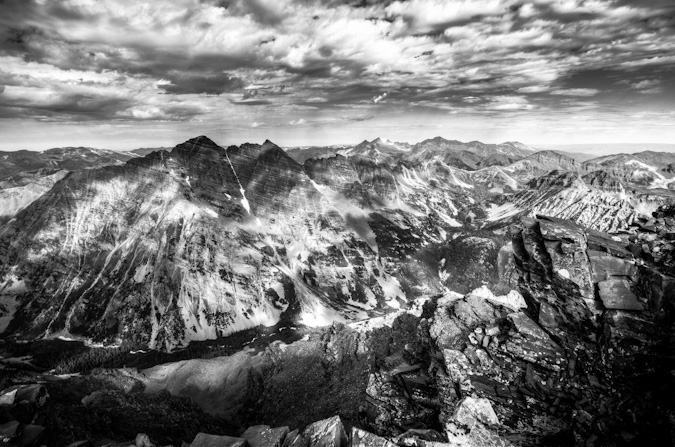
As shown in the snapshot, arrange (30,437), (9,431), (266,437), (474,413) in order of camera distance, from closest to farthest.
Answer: (474,413) < (266,437) < (9,431) < (30,437)

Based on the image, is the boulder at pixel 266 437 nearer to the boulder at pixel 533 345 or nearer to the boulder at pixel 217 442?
the boulder at pixel 217 442

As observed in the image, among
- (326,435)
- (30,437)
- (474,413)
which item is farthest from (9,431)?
(474,413)

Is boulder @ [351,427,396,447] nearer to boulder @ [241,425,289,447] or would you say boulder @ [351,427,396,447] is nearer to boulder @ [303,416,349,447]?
boulder @ [303,416,349,447]

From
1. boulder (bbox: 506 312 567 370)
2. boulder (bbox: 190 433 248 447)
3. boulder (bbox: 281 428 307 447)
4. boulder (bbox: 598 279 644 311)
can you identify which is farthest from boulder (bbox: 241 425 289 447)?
boulder (bbox: 598 279 644 311)

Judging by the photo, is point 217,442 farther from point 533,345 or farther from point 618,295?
point 618,295

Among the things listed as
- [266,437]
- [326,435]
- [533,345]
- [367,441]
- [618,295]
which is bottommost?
[266,437]

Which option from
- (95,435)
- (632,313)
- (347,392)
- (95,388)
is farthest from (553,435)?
(95,388)

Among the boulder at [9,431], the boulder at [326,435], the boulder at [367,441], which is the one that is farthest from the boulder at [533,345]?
the boulder at [9,431]

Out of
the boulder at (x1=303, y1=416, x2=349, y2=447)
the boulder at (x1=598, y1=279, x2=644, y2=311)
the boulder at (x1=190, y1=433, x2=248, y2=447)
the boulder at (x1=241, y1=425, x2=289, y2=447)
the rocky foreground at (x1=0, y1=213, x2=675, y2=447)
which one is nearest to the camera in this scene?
the boulder at (x1=303, y1=416, x2=349, y2=447)

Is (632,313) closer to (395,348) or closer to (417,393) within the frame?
(417,393)

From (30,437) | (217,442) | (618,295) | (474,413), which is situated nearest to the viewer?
(474,413)

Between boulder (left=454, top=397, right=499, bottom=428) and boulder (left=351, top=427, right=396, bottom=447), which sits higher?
boulder (left=351, top=427, right=396, bottom=447)
